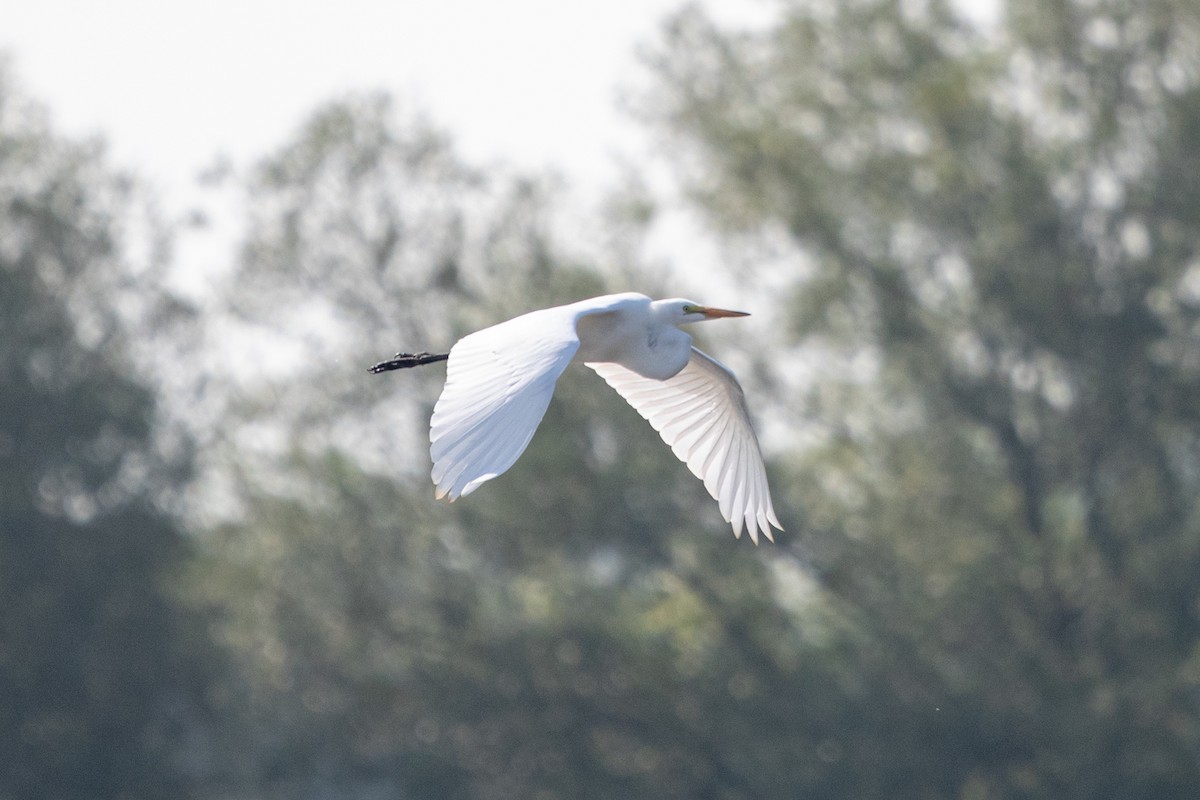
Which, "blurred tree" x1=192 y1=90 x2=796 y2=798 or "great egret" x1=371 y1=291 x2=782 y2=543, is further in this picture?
"blurred tree" x1=192 y1=90 x2=796 y2=798

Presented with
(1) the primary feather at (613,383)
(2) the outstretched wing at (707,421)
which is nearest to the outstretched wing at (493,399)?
(1) the primary feather at (613,383)

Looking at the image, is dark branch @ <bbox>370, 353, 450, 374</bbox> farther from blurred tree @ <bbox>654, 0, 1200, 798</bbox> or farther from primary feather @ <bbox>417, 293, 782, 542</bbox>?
blurred tree @ <bbox>654, 0, 1200, 798</bbox>

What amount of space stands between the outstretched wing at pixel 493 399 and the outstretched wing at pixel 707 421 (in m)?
1.75

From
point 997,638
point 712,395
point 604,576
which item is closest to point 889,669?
point 997,638

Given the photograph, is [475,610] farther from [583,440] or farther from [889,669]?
[889,669]

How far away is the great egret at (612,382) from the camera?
484 cm

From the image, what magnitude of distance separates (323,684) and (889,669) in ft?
17.9

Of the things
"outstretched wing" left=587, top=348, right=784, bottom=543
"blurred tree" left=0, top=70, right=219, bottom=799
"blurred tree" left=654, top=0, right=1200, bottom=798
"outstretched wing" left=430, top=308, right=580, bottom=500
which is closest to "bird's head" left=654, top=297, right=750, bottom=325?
"outstretched wing" left=587, top=348, right=784, bottom=543

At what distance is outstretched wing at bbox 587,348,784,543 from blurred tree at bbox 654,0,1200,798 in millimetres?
7598

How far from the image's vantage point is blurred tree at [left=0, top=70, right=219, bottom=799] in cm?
1802

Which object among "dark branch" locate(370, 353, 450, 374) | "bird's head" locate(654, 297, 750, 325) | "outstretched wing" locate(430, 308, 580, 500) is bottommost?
"outstretched wing" locate(430, 308, 580, 500)

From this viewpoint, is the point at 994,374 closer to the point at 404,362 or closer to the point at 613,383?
the point at 613,383

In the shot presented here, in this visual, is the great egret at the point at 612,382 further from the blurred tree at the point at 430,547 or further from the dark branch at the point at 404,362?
the blurred tree at the point at 430,547

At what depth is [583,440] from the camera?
15984 mm
